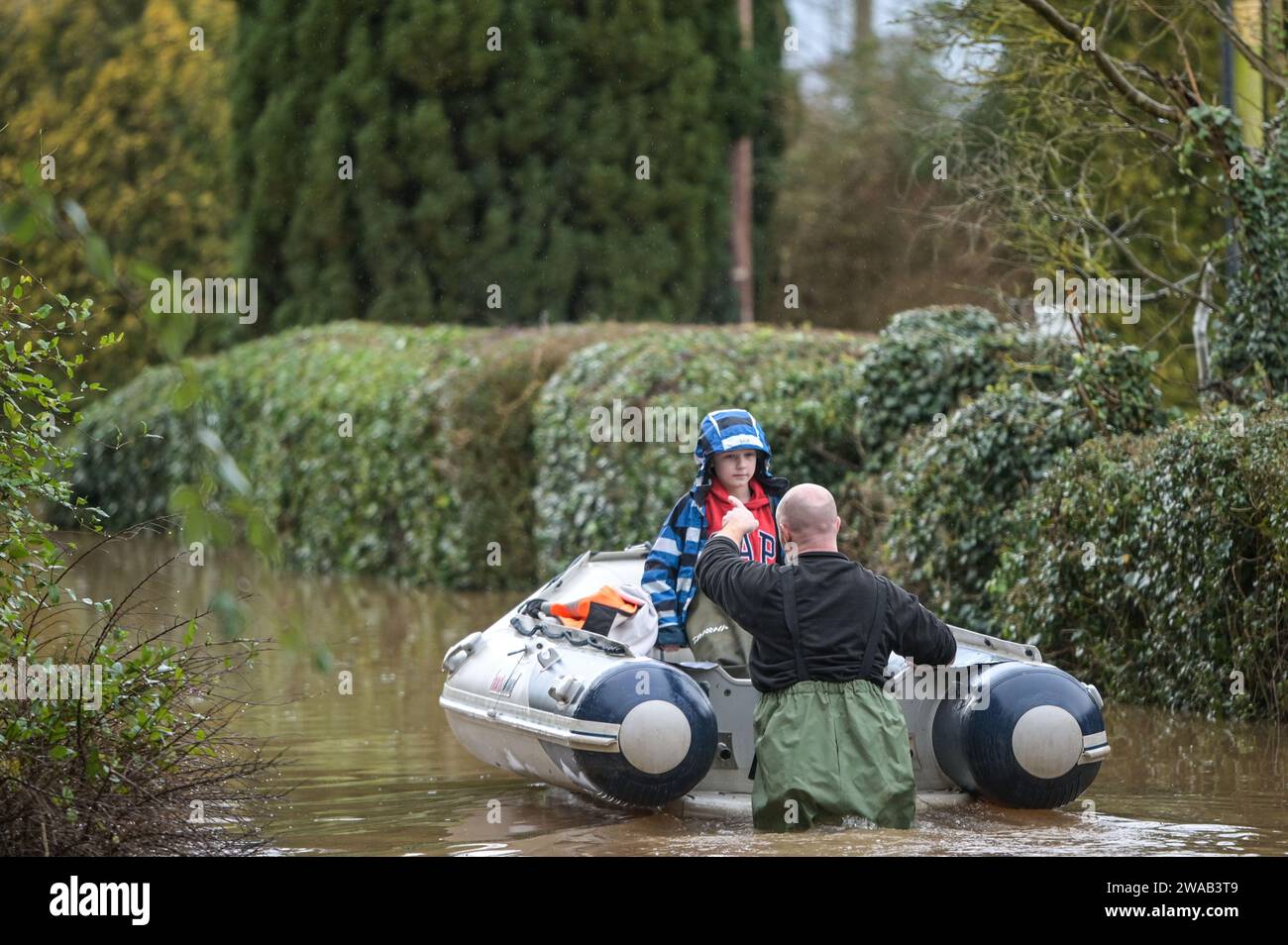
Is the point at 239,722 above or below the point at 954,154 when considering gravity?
below

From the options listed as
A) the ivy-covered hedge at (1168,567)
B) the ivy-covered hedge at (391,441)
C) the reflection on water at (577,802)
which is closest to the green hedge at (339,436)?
the ivy-covered hedge at (391,441)

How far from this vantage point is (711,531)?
794 centimetres

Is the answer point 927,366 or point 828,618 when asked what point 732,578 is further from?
point 927,366

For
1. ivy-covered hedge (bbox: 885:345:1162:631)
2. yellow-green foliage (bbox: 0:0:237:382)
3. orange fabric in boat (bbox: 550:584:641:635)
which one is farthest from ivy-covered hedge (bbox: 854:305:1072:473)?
yellow-green foliage (bbox: 0:0:237:382)

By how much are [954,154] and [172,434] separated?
1418 centimetres

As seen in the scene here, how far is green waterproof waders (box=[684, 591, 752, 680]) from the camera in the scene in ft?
26.3

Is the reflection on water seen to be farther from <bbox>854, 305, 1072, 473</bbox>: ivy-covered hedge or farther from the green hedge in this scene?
the green hedge

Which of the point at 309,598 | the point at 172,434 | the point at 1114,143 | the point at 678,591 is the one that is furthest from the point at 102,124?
the point at 678,591

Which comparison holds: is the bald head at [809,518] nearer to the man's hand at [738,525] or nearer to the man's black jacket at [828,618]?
the man's black jacket at [828,618]

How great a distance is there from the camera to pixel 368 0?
26.6 m

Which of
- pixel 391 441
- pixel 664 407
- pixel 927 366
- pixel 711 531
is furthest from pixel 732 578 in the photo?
pixel 391 441

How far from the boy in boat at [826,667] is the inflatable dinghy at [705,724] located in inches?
26.6

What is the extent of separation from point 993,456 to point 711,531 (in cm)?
427

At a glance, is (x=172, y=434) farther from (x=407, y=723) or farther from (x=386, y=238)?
(x=407, y=723)
